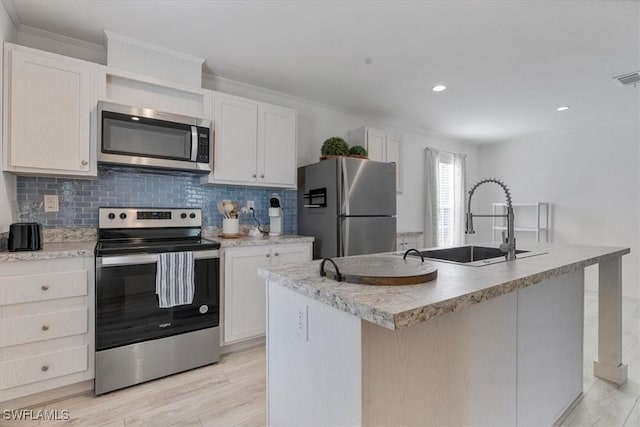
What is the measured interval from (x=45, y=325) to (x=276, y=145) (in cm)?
209

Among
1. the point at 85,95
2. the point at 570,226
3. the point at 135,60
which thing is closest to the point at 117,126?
the point at 85,95

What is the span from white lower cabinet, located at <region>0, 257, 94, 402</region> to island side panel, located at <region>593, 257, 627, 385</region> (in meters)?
3.36

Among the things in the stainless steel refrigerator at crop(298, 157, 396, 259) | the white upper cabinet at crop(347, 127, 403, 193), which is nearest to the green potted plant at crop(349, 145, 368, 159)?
the stainless steel refrigerator at crop(298, 157, 396, 259)

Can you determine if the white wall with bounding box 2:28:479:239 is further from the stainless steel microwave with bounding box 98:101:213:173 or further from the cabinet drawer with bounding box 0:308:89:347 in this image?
the cabinet drawer with bounding box 0:308:89:347

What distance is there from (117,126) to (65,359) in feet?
4.92

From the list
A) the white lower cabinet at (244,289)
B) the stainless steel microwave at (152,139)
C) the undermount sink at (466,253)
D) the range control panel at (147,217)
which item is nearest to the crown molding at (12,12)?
the stainless steel microwave at (152,139)

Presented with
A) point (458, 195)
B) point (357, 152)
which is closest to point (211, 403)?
point (357, 152)

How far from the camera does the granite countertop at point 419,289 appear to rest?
814 mm

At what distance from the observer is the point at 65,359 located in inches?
74.3

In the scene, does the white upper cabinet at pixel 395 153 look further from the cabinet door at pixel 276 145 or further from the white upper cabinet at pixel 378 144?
the cabinet door at pixel 276 145

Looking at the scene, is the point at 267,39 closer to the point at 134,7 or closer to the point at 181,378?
the point at 134,7

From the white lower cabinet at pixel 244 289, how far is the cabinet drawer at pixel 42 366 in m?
0.92

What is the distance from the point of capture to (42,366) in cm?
183

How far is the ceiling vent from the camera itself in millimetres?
2838
